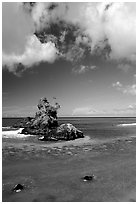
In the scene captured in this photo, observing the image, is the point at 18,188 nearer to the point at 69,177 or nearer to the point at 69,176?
the point at 69,177

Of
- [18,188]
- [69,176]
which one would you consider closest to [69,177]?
[69,176]

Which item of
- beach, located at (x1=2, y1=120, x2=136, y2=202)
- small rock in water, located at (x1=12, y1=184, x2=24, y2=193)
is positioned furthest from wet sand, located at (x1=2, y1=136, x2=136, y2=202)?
small rock in water, located at (x1=12, y1=184, x2=24, y2=193)

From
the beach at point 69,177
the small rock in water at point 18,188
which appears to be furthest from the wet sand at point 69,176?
the small rock in water at point 18,188

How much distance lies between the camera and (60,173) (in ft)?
69.0

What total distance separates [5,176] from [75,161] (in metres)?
8.31

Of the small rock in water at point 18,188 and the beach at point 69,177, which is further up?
the small rock in water at point 18,188

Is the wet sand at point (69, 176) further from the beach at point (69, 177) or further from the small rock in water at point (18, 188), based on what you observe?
the small rock in water at point (18, 188)

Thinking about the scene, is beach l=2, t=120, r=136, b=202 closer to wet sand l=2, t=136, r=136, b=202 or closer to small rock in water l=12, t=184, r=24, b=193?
wet sand l=2, t=136, r=136, b=202

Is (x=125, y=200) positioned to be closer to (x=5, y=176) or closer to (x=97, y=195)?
(x=97, y=195)

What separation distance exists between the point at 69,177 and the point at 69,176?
297 mm

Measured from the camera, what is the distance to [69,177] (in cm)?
1975

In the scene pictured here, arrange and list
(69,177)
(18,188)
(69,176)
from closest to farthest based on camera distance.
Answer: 1. (18,188)
2. (69,177)
3. (69,176)

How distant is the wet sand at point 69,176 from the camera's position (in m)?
15.6

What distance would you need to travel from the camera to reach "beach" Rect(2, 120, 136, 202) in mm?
15578
